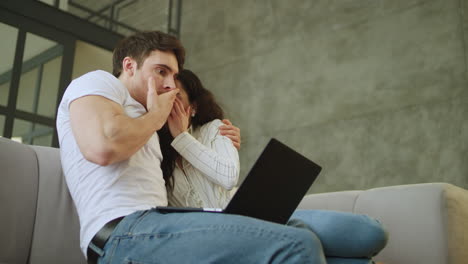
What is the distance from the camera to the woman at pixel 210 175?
1119mm

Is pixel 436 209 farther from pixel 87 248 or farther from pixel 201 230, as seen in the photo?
pixel 87 248

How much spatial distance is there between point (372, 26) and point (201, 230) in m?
3.78

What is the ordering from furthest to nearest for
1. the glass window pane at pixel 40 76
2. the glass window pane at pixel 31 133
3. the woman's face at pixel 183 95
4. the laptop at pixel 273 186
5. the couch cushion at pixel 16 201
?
the glass window pane at pixel 40 76 → the glass window pane at pixel 31 133 → the woman's face at pixel 183 95 → the couch cushion at pixel 16 201 → the laptop at pixel 273 186

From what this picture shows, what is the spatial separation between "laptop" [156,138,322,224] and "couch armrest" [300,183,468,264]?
748 millimetres

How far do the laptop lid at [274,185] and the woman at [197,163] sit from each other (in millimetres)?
366

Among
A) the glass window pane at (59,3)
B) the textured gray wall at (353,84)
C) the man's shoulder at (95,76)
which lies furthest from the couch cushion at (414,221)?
the glass window pane at (59,3)

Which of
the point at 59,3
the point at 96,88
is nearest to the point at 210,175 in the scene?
the point at 96,88

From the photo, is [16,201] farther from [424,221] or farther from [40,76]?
[40,76]

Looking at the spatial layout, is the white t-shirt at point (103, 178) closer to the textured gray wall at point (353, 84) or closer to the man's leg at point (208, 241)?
the man's leg at point (208, 241)

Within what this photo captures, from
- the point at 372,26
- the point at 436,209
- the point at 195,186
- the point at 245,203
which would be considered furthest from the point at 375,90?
the point at 245,203

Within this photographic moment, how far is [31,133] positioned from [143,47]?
3030mm

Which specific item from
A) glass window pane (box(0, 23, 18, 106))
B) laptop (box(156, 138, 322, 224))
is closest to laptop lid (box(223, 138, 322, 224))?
laptop (box(156, 138, 322, 224))

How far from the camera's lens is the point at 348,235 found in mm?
1106

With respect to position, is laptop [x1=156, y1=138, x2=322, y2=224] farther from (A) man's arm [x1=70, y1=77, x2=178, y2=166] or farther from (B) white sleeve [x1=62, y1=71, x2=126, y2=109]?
(B) white sleeve [x1=62, y1=71, x2=126, y2=109]
